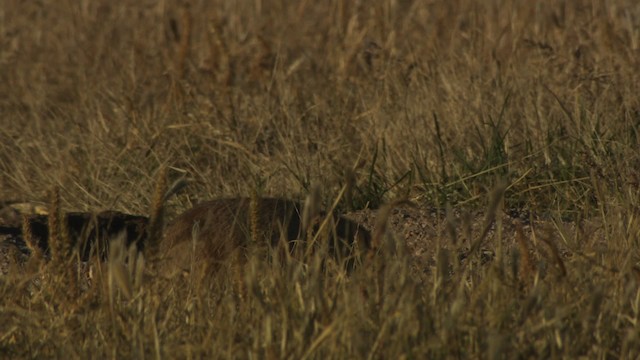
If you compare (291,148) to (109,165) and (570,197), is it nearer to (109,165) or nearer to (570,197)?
(109,165)

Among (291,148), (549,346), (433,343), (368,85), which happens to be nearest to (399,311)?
(433,343)

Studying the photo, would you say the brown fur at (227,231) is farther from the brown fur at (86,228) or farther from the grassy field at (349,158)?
the brown fur at (86,228)

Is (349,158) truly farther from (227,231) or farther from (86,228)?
(227,231)

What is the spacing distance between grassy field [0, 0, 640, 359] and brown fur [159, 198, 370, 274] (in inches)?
6.9

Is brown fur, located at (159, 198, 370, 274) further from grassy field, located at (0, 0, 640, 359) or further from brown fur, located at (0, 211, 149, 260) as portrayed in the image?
brown fur, located at (0, 211, 149, 260)

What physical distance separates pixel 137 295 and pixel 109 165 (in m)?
2.05

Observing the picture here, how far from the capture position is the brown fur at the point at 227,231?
2674 mm

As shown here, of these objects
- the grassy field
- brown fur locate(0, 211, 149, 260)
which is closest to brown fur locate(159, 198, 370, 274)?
the grassy field

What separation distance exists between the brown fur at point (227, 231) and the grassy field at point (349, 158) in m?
0.18

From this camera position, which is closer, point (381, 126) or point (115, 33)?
point (381, 126)

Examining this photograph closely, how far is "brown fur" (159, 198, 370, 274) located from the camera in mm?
2674

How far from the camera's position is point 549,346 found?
1.92 meters

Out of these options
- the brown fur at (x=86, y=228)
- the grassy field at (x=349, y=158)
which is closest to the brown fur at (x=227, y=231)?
the grassy field at (x=349, y=158)

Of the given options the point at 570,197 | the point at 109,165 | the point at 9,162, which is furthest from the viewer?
the point at 9,162
